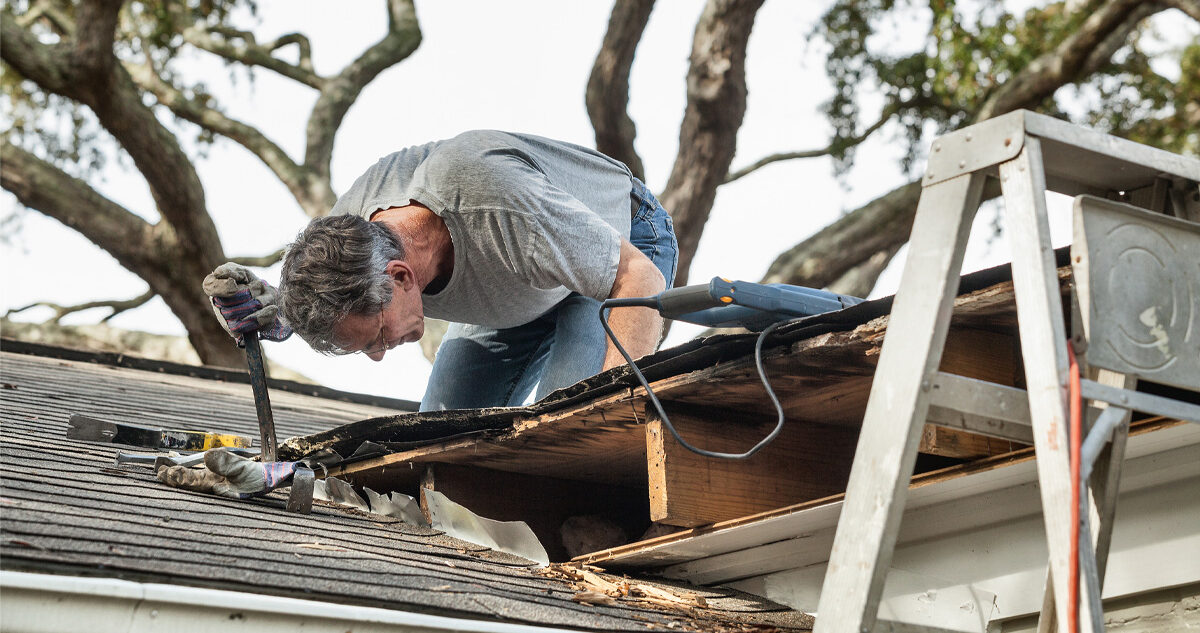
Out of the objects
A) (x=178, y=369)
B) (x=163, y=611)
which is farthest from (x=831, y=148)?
(x=163, y=611)

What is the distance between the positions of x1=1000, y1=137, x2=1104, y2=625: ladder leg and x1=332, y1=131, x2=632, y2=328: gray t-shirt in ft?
4.40

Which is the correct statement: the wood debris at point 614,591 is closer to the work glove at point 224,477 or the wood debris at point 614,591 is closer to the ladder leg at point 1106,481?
the work glove at point 224,477

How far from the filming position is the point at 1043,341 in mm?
1522

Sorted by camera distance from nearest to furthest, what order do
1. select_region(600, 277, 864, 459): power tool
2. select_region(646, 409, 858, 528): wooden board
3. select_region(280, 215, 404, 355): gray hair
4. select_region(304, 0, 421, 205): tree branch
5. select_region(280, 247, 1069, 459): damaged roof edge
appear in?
select_region(280, 247, 1069, 459): damaged roof edge < select_region(600, 277, 864, 459): power tool < select_region(646, 409, 858, 528): wooden board < select_region(280, 215, 404, 355): gray hair < select_region(304, 0, 421, 205): tree branch

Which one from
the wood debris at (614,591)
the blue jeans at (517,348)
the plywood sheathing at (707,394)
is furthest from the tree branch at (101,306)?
the wood debris at (614,591)

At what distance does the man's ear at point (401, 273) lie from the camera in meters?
2.82

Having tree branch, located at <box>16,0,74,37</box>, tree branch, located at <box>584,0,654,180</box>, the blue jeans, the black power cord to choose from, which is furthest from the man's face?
tree branch, located at <box>16,0,74,37</box>

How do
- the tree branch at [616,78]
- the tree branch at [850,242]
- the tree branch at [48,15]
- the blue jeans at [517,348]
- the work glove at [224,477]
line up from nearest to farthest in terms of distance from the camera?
the work glove at [224,477] < the blue jeans at [517,348] < the tree branch at [616,78] < the tree branch at [850,242] < the tree branch at [48,15]

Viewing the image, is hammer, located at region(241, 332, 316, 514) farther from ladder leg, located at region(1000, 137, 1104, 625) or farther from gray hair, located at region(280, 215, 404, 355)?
ladder leg, located at region(1000, 137, 1104, 625)

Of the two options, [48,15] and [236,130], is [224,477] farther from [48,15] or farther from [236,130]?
[48,15]

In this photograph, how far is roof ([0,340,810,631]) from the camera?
5.46ft

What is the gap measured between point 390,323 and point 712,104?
672 centimetres

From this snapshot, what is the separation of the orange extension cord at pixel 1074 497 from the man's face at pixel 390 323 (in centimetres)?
179

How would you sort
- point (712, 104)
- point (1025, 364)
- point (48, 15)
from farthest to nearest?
point (48, 15)
point (712, 104)
point (1025, 364)
